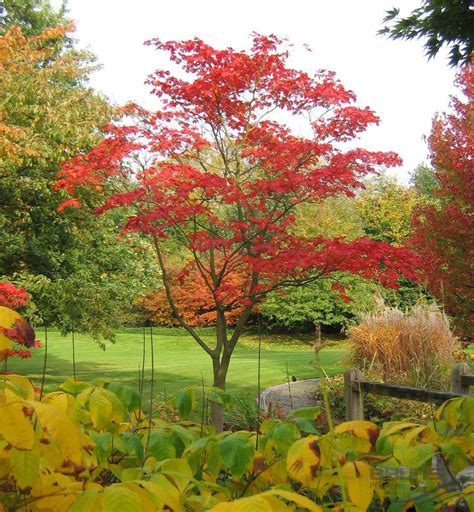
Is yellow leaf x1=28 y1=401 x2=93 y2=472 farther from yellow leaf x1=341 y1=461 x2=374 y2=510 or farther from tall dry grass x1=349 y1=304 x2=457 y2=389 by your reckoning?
tall dry grass x1=349 y1=304 x2=457 y2=389

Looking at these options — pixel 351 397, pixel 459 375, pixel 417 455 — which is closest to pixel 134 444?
pixel 417 455

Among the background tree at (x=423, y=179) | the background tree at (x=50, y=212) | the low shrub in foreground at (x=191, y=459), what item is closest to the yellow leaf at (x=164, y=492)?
the low shrub in foreground at (x=191, y=459)

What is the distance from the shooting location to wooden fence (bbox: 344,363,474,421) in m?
3.94

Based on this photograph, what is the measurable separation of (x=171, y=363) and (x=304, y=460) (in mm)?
17202

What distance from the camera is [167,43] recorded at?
7.43 meters

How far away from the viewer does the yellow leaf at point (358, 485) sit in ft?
3.66

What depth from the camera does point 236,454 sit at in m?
1.30

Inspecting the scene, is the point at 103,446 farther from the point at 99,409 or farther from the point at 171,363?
the point at 171,363

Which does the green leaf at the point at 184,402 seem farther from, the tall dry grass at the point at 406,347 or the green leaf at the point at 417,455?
the tall dry grass at the point at 406,347

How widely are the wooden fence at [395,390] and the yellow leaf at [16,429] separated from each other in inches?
112

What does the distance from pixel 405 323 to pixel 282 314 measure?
16.0 meters

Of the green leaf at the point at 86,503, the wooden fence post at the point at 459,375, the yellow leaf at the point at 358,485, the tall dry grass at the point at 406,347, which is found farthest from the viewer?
the tall dry grass at the point at 406,347

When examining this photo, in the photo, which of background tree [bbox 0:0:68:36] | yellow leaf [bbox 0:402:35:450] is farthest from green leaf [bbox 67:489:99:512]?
background tree [bbox 0:0:68:36]

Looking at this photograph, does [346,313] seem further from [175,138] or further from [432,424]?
[432,424]
